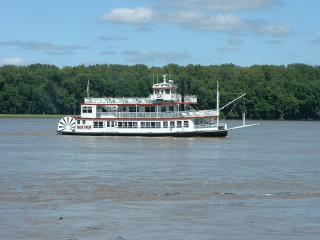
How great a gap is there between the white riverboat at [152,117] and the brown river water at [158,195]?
2604 cm

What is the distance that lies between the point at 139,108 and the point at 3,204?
71.3m

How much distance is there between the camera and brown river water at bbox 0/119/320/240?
109ft

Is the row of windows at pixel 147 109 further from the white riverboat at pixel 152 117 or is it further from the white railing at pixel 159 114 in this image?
the white railing at pixel 159 114

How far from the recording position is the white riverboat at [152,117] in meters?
108

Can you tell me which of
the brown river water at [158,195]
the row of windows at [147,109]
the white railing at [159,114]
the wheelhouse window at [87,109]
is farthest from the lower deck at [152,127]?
the brown river water at [158,195]

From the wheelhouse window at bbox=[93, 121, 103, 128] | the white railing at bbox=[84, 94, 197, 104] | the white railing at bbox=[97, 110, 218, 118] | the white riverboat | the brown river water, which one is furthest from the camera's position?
the wheelhouse window at bbox=[93, 121, 103, 128]

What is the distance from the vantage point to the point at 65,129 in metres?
118

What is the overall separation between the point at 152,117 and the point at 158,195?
6542 cm

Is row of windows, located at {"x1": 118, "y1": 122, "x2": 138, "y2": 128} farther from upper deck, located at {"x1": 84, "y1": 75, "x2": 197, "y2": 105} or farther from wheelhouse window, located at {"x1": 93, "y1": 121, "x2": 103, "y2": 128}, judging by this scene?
upper deck, located at {"x1": 84, "y1": 75, "x2": 197, "y2": 105}

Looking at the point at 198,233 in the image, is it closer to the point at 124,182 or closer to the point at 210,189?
the point at 210,189

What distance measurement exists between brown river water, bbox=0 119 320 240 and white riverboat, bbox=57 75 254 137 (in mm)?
26038

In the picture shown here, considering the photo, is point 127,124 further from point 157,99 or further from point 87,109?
point 87,109

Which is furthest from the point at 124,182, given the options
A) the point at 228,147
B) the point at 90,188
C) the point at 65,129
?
the point at 65,129

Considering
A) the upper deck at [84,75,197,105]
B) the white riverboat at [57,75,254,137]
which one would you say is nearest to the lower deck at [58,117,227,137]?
the white riverboat at [57,75,254,137]
